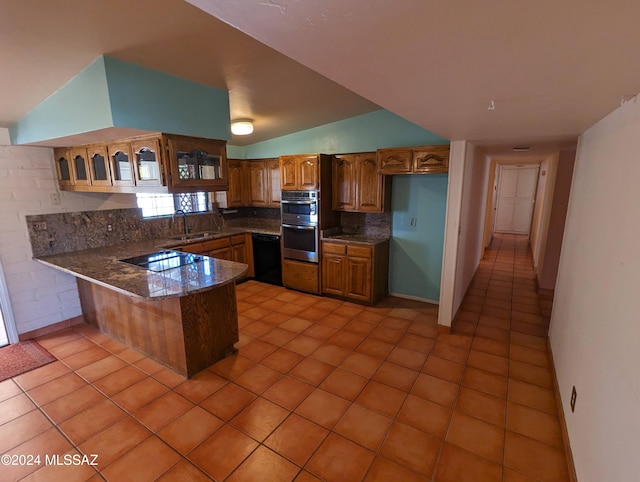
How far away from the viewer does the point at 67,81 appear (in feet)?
7.63

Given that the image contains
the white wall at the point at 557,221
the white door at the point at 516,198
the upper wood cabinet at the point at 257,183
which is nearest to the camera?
the white wall at the point at 557,221

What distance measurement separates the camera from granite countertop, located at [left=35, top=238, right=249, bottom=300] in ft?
7.54

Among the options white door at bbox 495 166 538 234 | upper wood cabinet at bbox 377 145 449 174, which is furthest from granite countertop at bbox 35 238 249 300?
white door at bbox 495 166 538 234

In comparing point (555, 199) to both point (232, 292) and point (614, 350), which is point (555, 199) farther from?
point (232, 292)

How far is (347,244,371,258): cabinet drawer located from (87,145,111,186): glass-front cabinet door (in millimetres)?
2782

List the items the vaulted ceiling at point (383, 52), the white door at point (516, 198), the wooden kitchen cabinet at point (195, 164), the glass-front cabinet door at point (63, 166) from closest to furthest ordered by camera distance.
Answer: the vaulted ceiling at point (383, 52), the wooden kitchen cabinet at point (195, 164), the glass-front cabinet door at point (63, 166), the white door at point (516, 198)

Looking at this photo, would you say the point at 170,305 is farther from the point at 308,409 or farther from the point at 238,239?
the point at 238,239

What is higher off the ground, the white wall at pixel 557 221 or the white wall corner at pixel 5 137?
the white wall corner at pixel 5 137

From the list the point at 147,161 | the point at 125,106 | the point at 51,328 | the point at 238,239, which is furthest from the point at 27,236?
the point at 238,239

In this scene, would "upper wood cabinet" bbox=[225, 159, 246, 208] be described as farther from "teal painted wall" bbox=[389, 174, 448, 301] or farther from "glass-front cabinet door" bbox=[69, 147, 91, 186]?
"teal painted wall" bbox=[389, 174, 448, 301]

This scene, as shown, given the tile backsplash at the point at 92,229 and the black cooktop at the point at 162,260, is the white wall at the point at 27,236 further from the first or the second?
the black cooktop at the point at 162,260

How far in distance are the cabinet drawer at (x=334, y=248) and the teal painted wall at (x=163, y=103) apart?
1912mm

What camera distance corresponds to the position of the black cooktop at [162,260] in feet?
9.73

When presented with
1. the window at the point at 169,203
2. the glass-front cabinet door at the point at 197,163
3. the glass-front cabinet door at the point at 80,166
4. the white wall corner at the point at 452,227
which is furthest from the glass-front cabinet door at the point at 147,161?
the white wall corner at the point at 452,227
